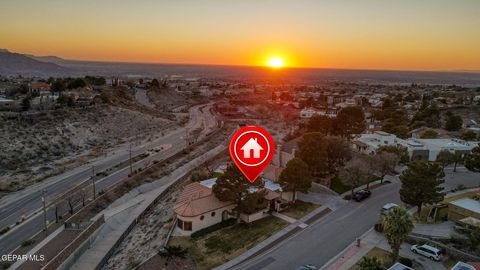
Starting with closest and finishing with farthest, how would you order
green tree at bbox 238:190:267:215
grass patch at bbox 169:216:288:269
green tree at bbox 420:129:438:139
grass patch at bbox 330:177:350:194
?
grass patch at bbox 169:216:288:269
green tree at bbox 238:190:267:215
grass patch at bbox 330:177:350:194
green tree at bbox 420:129:438:139

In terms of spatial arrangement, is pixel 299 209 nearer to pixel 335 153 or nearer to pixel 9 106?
pixel 335 153

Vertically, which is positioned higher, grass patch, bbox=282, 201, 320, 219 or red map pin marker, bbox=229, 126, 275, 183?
red map pin marker, bbox=229, 126, 275, 183

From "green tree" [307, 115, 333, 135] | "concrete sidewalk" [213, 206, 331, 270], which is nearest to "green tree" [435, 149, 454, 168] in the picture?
"green tree" [307, 115, 333, 135]

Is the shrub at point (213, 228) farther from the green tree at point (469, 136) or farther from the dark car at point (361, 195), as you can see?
the green tree at point (469, 136)

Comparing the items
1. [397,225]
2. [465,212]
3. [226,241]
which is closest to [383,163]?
[465,212]

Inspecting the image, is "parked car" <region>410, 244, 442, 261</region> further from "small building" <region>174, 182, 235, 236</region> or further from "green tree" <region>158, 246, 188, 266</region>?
"green tree" <region>158, 246, 188, 266</region>

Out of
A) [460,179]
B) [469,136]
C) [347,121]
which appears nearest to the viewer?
[460,179]
